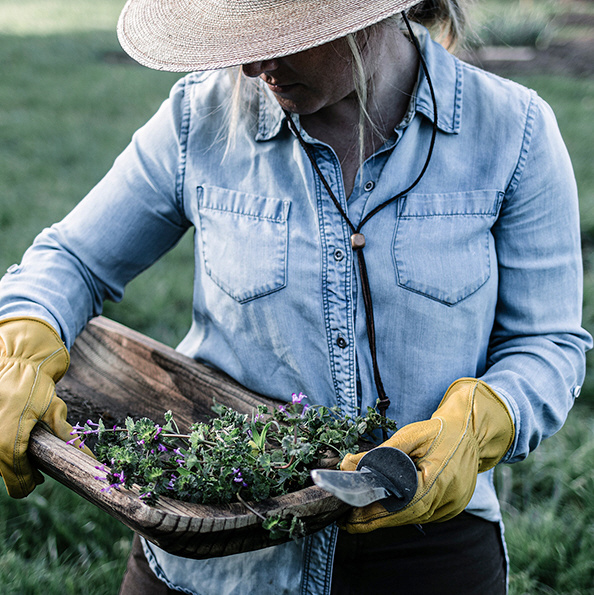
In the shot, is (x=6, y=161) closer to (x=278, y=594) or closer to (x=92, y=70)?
(x=92, y=70)

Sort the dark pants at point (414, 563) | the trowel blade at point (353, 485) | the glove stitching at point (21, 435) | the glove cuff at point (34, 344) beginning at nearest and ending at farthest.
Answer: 1. the trowel blade at point (353, 485)
2. the glove stitching at point (21, 435)
3. the glove cuff at point (34, 344)
4. the dark pants at point (414, 563)

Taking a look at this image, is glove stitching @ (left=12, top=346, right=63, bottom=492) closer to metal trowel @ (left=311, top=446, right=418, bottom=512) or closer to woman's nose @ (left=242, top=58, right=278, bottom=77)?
metal trowel @ (left=311, top=446, right=418, bottom=512)

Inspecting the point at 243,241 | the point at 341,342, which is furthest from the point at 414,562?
the point at 243,241

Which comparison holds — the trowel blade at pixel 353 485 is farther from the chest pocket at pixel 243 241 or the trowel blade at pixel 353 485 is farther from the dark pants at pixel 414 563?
the chest pocket at pixel 243 241

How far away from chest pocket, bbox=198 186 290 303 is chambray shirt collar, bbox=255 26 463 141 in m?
0.15

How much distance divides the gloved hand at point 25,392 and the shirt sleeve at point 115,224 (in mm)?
111

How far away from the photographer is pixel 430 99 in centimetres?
144

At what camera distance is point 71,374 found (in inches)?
65.3

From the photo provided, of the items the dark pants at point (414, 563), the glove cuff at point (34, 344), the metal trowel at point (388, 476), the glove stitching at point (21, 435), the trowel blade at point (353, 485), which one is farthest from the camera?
the dark pants at point (414, 563)

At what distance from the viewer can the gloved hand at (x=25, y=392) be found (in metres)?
1.25

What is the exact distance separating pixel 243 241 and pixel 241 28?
0.44 metres

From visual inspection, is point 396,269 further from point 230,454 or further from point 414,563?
point 414,563

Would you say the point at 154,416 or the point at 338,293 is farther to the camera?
the point at 154,416

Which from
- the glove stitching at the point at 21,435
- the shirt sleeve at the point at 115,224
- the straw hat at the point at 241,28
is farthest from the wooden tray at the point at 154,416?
the straw hat at the point at 241,28
